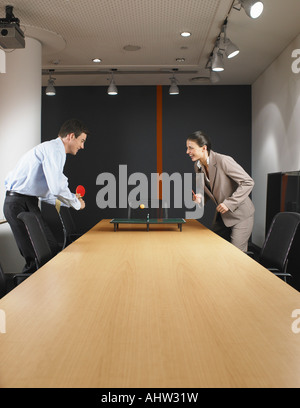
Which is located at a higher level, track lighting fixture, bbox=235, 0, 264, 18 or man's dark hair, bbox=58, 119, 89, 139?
track lighting fixture, bbox=235, 0, 264, 18

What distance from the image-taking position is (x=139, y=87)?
7523 mm

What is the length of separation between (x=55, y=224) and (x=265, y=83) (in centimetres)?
413

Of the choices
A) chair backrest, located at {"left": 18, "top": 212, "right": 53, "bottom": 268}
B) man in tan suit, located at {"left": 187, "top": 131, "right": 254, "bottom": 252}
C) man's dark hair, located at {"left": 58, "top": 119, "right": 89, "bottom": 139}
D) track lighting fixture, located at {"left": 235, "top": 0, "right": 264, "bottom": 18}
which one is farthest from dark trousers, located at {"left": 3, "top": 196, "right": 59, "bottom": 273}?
track lighting fixture, located at {"left": 235, "top": 0, "right": 264, "bottom": 18}

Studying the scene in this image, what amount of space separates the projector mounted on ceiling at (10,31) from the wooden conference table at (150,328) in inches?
117

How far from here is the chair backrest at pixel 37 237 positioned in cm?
248

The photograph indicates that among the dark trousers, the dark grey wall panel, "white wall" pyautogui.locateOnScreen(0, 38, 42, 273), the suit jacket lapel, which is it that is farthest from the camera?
the dark grey wall panel

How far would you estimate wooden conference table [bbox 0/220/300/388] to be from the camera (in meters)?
0.85

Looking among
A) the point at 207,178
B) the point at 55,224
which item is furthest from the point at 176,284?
the point at 55,224

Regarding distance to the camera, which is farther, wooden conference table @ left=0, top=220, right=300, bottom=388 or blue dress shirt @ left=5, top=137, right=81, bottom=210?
blue dress shirt @ left=5, top=137, right=81, bottom=210

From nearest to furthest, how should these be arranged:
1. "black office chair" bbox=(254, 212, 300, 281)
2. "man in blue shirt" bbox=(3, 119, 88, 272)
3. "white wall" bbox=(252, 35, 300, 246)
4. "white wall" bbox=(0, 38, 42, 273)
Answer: "black office chair" bbox=(254, 212, 300, 281) < "man in blue shirt" bbox=(3, 119, 88, 272) < "white wall" bbox=(0, 38, 42, 273) < "white wall" bbox=(252, 35, 300, 246)

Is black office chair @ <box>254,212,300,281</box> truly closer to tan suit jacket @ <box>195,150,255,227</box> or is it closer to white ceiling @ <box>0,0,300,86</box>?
tan suit jacket @ <box>195,150,255,227</box>

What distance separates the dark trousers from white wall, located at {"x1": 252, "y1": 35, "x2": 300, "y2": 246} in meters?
3.25

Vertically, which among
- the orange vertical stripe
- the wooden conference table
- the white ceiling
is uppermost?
the white ceiling

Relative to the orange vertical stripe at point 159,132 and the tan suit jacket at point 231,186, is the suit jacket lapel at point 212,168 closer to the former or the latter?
the tan suit jacket at point 231,186
